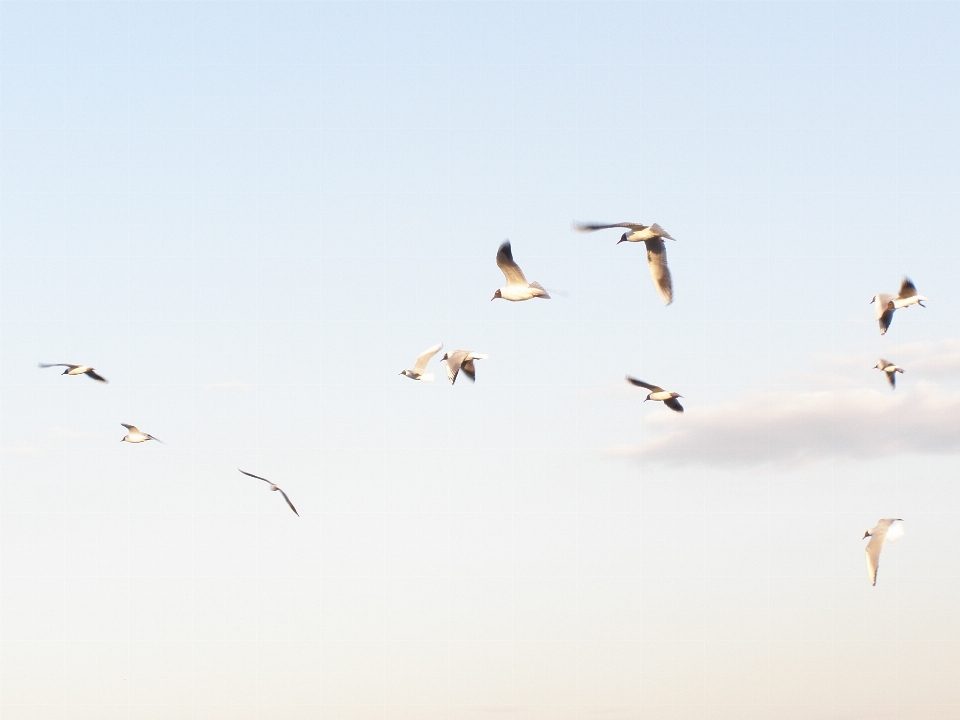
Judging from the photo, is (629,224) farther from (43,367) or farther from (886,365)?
(43,367)

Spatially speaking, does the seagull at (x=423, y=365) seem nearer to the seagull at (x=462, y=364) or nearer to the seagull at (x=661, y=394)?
the seagull at (x=462, y=364)

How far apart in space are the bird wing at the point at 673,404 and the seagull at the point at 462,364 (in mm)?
7446

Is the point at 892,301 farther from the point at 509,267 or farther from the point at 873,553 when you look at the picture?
the point at 509,267

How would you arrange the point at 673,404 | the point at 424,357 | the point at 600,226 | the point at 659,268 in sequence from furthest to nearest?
1. the point at 424,357
2. the point at 673,404
3. the point at 659,268
4. the point at 600,226

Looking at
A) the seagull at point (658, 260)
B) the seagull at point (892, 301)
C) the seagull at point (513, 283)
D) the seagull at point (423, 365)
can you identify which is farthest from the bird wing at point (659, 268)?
the seagull at point (423, 365)

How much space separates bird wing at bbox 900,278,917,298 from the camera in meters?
55.6

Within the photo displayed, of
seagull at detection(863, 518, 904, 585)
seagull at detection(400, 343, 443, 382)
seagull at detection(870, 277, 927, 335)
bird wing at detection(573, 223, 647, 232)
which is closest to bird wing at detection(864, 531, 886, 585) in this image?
seagull at detection(863, 518, 904, 585)

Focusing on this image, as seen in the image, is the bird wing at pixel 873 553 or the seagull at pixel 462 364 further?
the seagull at pixel 462 364

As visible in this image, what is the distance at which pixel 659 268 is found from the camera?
5366 cm

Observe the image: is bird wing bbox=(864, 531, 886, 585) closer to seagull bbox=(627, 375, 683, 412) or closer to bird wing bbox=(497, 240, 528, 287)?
seagull bbox=(627, 375, 683, 412)

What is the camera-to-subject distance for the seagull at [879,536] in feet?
174

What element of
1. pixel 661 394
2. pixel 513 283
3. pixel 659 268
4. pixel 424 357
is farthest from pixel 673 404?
pixel 424 357

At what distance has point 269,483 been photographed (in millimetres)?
56344

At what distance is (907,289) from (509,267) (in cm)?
1549
